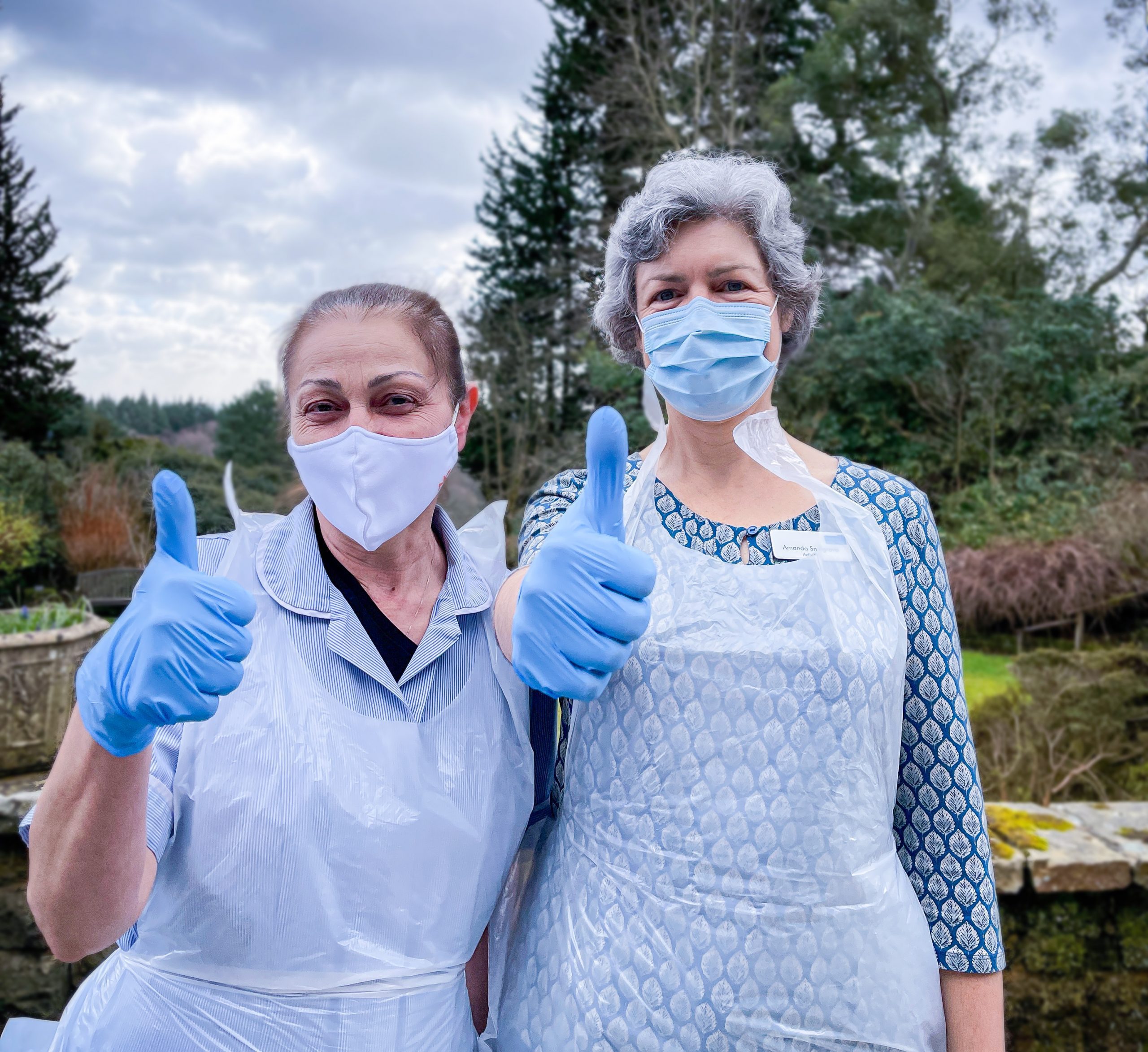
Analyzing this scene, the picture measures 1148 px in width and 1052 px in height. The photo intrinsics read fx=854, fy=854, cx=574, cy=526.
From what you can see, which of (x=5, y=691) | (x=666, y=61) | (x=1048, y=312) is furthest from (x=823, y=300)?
(x=666, y=61)

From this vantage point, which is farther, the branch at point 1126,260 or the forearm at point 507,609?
the branch at point 1126,260

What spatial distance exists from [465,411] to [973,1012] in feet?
4.03

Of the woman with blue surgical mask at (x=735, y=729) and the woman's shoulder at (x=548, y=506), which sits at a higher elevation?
the woman's shoulder at (x=548, y=506)

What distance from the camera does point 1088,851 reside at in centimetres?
244

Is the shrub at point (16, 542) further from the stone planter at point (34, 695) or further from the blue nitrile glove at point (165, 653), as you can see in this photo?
the blue nitrile glove at point (165, 653)

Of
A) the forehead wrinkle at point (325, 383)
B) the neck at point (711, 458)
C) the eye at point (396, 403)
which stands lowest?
the neck at point (711, 458)

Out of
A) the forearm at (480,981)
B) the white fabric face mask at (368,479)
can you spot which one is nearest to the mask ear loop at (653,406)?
the white fabric face mask at (368,479)

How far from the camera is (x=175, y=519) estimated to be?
1.00 m

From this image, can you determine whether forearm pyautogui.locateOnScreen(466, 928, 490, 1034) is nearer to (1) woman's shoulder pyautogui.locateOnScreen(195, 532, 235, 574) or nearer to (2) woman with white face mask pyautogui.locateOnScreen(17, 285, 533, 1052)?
(2) woman with white face mask pyautogui.locateOnScreen(17, 285, 533, 1052)

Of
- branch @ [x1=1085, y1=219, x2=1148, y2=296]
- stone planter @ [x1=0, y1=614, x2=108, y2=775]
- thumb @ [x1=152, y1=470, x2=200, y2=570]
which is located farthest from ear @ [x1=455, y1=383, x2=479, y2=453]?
branch @ [x1=1085, y1=219, x2=1148, y2=296]

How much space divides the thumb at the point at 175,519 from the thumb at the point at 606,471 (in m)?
0.48

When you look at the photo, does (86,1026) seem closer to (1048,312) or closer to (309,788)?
(309,788)

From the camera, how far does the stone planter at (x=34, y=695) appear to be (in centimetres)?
364

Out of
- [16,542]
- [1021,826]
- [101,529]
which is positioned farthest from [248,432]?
[1021,826]
